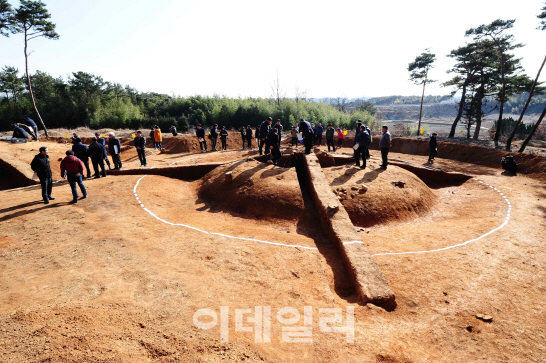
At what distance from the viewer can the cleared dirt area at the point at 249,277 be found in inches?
118

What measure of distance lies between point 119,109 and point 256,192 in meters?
28.7

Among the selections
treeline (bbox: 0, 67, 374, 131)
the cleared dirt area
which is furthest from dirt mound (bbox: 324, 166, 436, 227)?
treeline (bbox: 0, 67, 374, 131)

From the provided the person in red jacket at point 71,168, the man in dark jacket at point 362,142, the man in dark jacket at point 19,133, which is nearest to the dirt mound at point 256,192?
the man in dark jacket at point 362,142

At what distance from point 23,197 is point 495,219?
535 inches

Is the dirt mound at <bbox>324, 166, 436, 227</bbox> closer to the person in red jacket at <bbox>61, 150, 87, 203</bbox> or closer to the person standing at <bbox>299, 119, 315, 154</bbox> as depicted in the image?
the person standing at <bbox>299, 119, 315, 154</bbox>

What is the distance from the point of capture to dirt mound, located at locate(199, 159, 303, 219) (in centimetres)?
805

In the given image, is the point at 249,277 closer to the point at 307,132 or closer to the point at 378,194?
the point at 378,194

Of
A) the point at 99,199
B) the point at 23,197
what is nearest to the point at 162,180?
the point at 99,199

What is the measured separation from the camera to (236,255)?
5.34 m

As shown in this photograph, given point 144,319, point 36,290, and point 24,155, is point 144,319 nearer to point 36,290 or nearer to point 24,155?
point 36,290

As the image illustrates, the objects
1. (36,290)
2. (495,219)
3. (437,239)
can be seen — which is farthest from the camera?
(495,219)

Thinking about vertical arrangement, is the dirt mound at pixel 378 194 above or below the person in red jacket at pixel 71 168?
below

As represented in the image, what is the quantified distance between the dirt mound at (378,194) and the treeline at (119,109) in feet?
67.8

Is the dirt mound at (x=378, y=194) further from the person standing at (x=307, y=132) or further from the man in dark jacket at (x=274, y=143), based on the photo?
the man in dark jacket at (x=274, y=143)
